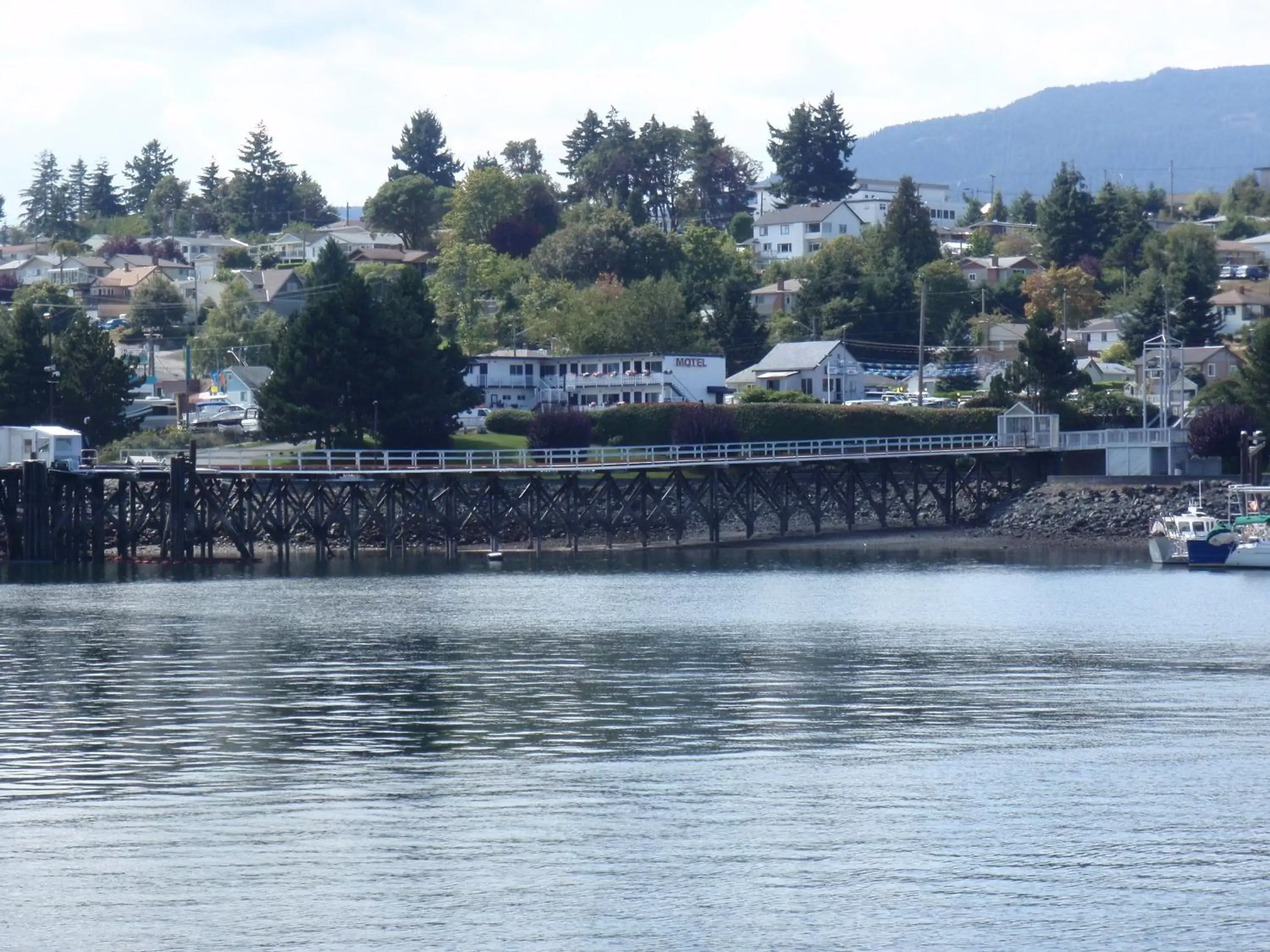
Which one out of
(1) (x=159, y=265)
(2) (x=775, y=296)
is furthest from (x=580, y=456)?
(1) (x=159, y=265)

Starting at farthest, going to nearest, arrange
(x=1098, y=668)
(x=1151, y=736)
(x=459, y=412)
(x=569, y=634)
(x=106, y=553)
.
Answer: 1. (x=459, y=412)
2. (x=106, y=553)
3. (x=569, y=634)
4. (x=1098, y=668)
5. (x=1151, y=736)

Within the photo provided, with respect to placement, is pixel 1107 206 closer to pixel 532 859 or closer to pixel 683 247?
pixel 683 247

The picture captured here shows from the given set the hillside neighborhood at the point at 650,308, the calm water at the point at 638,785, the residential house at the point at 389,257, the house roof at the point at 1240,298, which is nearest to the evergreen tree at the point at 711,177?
the hillside neighborhood at the point at 650,308

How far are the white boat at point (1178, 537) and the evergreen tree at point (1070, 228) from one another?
81.6 meters

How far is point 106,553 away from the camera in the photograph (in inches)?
3214

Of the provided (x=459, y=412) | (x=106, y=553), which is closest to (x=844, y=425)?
(x=459, y=412)

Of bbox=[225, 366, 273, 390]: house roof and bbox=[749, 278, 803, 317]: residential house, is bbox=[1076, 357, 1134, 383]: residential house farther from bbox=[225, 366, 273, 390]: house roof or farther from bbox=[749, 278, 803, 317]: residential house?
bbox=[225, 366, 273, 390]: house roof

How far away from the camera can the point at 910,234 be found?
143 meters

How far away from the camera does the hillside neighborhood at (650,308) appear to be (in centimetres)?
9238

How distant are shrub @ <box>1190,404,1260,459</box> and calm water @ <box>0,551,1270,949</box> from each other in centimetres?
3623

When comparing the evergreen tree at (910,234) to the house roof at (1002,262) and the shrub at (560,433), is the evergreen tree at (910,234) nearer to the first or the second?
the house roof at (1002,262)

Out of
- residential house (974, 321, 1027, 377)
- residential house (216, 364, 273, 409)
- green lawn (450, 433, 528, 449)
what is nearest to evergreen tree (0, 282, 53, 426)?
green lawn (450, 433, 528, 449)

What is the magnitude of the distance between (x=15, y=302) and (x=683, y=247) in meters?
53.4

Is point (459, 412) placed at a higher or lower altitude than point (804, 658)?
higher
